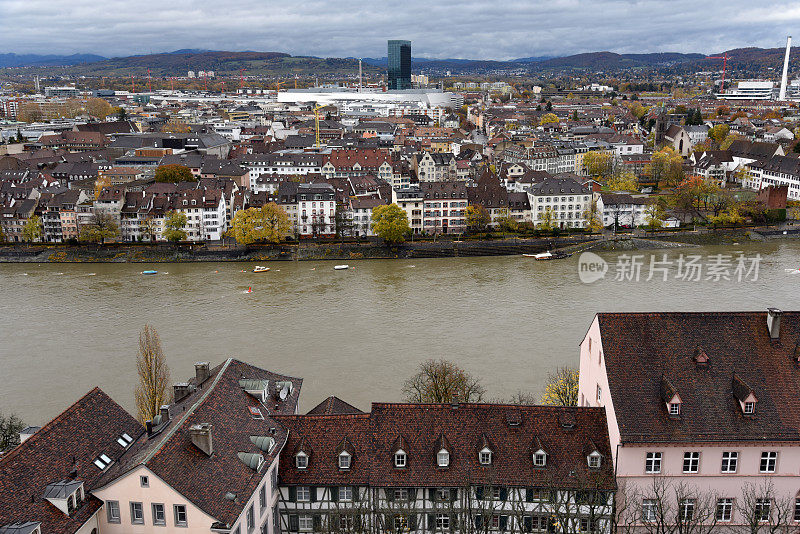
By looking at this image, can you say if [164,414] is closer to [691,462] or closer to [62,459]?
[62,459]

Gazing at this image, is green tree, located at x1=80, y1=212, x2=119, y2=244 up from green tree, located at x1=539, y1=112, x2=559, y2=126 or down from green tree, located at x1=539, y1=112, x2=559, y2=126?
down

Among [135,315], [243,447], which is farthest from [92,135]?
[243,447]

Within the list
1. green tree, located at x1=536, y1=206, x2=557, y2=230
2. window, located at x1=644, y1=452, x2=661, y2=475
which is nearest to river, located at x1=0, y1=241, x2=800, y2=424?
green tree, located at x1=536, y1=206, x2=557, y2=230

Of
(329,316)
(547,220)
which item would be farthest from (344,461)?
(547,220)

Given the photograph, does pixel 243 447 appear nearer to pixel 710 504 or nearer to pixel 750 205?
pixel 710 504

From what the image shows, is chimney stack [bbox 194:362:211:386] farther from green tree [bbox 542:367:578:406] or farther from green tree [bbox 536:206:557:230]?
green tree [bbox 536:206:557:230]

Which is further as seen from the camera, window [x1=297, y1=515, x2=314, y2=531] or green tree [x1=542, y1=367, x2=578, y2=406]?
green tree [x1=542, y1=367, x2=578, y2=406]

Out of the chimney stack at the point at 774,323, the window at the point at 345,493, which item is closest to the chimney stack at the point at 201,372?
the window at the point at 345,493

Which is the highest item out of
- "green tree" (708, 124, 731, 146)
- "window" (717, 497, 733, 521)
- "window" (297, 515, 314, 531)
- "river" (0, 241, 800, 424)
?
"green tree" (708, 124, 731, 146)
